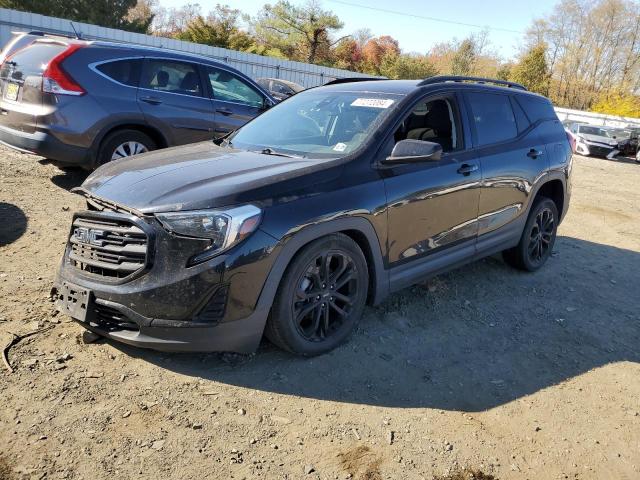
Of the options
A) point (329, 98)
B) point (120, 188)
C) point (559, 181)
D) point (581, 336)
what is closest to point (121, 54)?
point (329, 98)

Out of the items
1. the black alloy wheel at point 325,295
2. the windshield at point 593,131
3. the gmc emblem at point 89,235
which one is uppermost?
the windshield at point 593,131

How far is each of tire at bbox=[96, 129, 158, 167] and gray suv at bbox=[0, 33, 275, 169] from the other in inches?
0.5

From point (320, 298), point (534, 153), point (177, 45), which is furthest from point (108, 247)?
point (177, 45)

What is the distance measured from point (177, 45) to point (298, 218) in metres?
23.8

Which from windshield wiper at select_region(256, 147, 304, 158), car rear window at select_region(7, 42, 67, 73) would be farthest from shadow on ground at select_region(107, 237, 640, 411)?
car rear window at select_region(7, 42, 67, 73)

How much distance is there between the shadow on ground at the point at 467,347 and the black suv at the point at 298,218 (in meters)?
0.22

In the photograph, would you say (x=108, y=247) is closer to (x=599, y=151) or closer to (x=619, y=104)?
(x=599, y=151)

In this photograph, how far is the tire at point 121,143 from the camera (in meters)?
6.28

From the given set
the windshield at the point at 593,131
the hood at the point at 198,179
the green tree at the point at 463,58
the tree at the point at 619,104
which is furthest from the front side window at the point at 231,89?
the green tree at the point at 463,58

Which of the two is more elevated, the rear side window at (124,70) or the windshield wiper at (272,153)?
the rear side window at (124,70)

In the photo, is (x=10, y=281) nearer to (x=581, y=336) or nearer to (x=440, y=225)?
(x=440, y=225)

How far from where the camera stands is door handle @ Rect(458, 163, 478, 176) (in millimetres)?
4195

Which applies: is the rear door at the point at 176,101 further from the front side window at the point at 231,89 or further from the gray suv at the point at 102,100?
the front side window at the point at 231,89

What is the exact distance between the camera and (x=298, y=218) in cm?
307
